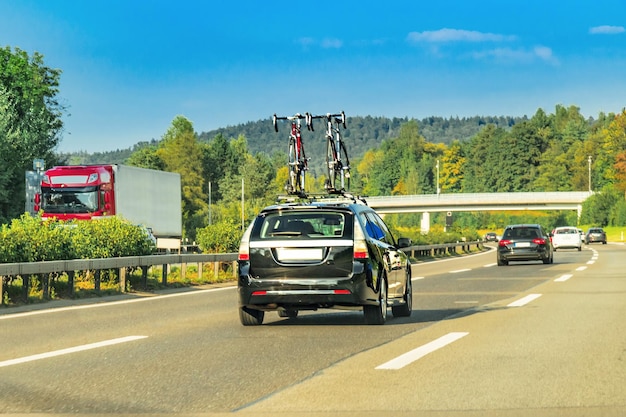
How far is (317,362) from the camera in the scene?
944cm

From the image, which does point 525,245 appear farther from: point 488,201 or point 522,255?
point 488,201

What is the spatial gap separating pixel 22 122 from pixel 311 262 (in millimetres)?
45975

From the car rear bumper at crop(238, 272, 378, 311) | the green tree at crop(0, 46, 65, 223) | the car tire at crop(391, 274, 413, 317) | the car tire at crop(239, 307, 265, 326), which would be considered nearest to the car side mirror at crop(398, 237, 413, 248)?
the car tire at crop(391, 274, 413, 317)

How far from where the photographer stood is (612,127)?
16125 cm

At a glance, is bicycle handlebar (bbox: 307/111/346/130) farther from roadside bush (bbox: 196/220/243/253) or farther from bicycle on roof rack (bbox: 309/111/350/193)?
roadside bush (bbox: 196/220/243/253)

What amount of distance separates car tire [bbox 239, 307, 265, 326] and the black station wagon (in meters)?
0.01

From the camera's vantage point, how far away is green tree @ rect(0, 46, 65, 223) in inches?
2058

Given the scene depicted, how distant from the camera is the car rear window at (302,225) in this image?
12.8m

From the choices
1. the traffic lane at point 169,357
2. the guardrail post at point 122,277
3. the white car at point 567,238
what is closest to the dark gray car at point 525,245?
the guardrail post at point 122,277

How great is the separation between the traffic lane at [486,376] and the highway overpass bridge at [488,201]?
332 feet

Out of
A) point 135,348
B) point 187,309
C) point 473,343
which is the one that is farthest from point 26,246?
point 473,343

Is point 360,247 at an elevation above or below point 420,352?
above

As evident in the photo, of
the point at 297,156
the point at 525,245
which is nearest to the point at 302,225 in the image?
the point at 297,156

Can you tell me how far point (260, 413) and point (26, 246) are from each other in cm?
1280
